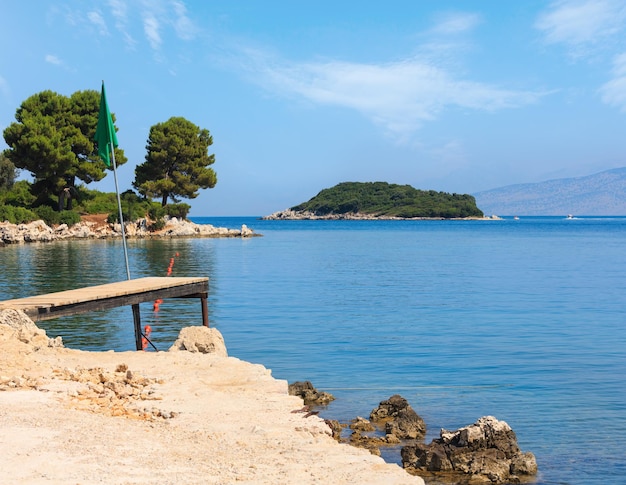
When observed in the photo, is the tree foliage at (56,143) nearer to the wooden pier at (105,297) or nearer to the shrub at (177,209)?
the shrub at (177,209)

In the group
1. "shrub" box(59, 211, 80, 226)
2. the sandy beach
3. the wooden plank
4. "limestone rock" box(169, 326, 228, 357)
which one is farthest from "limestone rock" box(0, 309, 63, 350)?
"shrub" box(59, 211, 80, 226)

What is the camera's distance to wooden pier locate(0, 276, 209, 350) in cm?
1440

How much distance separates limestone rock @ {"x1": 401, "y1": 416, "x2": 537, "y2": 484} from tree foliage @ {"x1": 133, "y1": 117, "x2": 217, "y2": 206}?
258 feet

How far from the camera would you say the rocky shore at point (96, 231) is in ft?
229

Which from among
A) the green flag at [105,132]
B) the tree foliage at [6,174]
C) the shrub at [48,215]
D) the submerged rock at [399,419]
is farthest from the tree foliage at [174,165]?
the submerged rock at [399,419]

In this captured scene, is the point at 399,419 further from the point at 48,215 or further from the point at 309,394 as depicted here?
the point at 48,215

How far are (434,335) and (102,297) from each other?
9.31 meters

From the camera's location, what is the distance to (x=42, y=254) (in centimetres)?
5172

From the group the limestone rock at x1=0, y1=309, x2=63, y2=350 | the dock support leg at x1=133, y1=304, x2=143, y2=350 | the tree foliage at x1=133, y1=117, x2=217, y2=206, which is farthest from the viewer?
the tree foliage at x1=133, y1=117, x2=217, y2=206

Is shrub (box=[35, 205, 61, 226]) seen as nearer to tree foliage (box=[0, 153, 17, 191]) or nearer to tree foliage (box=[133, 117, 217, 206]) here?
tree foliage (box=[133, 117, 217, 206])

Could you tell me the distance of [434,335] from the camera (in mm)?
20250

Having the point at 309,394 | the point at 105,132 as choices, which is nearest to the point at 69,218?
the point at 105,132

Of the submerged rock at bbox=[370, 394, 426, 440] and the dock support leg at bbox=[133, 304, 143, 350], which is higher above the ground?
the dock support leg at bbox=[133, 304, 143, 350]

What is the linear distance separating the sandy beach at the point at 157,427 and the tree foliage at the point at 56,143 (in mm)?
63704
